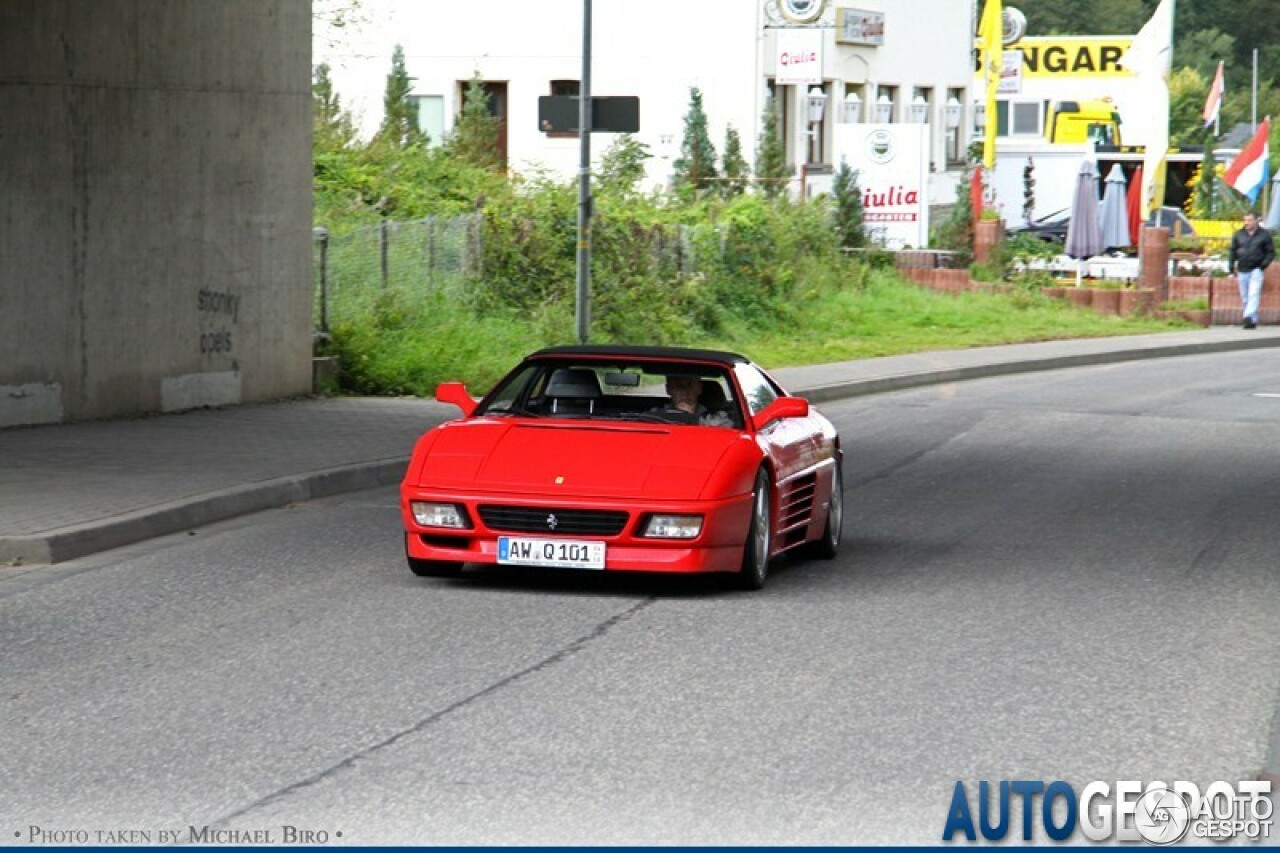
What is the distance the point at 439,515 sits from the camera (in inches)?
444

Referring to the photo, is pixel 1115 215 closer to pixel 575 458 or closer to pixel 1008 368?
pixel 1008 368

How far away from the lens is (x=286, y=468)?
15992 millimetres

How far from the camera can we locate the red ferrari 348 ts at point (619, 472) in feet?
36.2

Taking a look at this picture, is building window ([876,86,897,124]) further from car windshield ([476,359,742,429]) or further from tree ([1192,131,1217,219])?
car windshield ([476,359,742,429])

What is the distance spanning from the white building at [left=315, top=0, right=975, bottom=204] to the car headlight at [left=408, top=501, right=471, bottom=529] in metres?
36.1

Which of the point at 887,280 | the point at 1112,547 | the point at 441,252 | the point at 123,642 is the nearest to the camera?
the point at 123,642

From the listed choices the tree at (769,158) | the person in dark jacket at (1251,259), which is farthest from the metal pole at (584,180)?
the tree at (769,158)

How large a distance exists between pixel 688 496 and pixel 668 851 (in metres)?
4.74

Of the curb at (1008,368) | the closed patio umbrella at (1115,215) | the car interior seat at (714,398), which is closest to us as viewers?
the car interior seat at (714,398)

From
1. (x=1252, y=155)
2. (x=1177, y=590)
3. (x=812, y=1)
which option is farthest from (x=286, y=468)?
(x=1252, y=155)

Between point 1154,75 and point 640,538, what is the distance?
122ft

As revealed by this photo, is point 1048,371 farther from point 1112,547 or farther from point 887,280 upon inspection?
point 1112,547

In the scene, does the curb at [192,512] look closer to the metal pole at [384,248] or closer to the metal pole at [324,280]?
the metal pole at [324,280]

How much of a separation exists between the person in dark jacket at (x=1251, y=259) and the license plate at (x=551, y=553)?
28.7 metres
